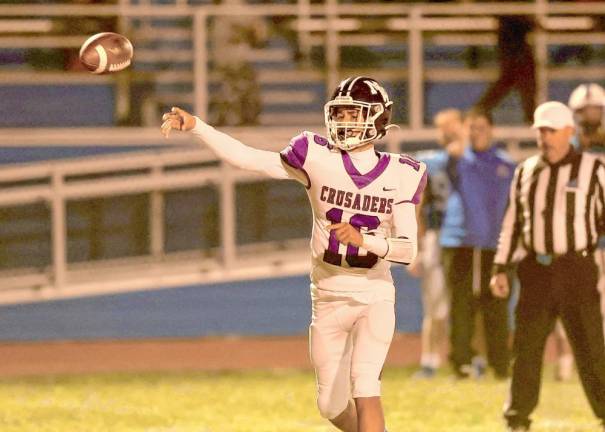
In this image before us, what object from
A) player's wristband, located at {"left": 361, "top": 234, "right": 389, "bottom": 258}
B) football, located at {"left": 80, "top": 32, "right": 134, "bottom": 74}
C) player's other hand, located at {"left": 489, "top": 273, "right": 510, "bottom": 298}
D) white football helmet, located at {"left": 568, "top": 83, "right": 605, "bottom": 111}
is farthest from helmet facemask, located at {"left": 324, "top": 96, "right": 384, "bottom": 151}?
white football helmet, located at {"left": 568, "top": 83, "right": 605, "bottom": 111}

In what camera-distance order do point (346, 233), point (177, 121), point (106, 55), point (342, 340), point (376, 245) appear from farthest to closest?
point (106, 55), point (342, 340), point (177, 121), point (376, 245), point (346, 233)

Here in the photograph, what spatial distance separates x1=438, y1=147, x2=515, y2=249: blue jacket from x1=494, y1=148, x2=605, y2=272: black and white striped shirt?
266 centimetres

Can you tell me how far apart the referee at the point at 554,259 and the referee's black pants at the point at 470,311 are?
2.67 meters

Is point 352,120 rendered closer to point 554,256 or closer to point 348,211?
point 348,211

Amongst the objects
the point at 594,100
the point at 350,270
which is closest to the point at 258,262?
the point at 594,100

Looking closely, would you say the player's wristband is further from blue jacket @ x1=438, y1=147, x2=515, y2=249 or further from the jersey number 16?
blue jacket @ x1=438, y1=147, x2=515, y2=249

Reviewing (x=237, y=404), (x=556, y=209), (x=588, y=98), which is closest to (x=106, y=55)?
(x=556, y=209)

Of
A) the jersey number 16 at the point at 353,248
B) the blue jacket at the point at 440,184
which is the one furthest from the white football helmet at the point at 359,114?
the blue jacket at the point at 440,184

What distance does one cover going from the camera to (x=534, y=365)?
828 cm

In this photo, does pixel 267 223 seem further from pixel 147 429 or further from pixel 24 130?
pixel 147 429

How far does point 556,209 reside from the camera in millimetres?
8320

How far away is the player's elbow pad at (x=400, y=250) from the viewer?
6355mm

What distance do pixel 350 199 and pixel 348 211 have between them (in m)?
0.06

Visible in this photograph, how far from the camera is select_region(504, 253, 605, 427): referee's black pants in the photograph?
8.21 meters
